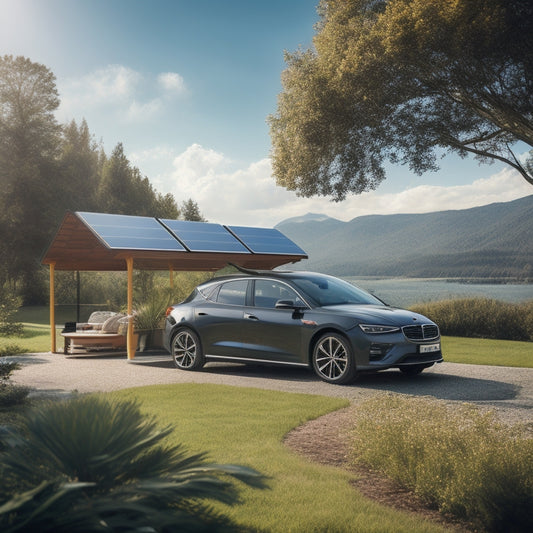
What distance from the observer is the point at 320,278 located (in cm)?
1283

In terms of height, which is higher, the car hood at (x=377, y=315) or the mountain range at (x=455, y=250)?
the mountain range at (x=455, y=250)

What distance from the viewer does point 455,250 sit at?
534 feet

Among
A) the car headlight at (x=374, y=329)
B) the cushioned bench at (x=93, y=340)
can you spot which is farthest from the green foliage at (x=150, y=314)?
the car headlight at (x=374, y=329)

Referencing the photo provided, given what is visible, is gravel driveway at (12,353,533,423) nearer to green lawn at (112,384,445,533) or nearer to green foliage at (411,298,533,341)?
green lawn at (112,384,445,533)

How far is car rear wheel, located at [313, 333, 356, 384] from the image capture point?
10.9 meters

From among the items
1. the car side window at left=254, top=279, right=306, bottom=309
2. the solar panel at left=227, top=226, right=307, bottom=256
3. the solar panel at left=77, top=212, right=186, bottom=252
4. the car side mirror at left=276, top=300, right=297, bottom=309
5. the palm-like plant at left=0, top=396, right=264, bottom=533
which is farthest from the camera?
the solar panel at left=227, top=226, right=307, bottom=256

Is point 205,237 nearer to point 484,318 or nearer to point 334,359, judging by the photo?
point 334,359

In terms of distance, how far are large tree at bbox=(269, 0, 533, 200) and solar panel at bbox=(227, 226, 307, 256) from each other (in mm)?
3192

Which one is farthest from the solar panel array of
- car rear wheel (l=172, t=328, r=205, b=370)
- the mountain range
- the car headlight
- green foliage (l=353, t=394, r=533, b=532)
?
the mountain range

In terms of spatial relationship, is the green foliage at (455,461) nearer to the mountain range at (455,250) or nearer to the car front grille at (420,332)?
the car front grille at (420,332)

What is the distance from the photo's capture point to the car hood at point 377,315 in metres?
10.9

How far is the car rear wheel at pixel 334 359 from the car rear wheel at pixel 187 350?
105 inches

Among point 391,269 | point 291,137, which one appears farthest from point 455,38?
point 391,269

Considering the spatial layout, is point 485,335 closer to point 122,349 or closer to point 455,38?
point 455,38
